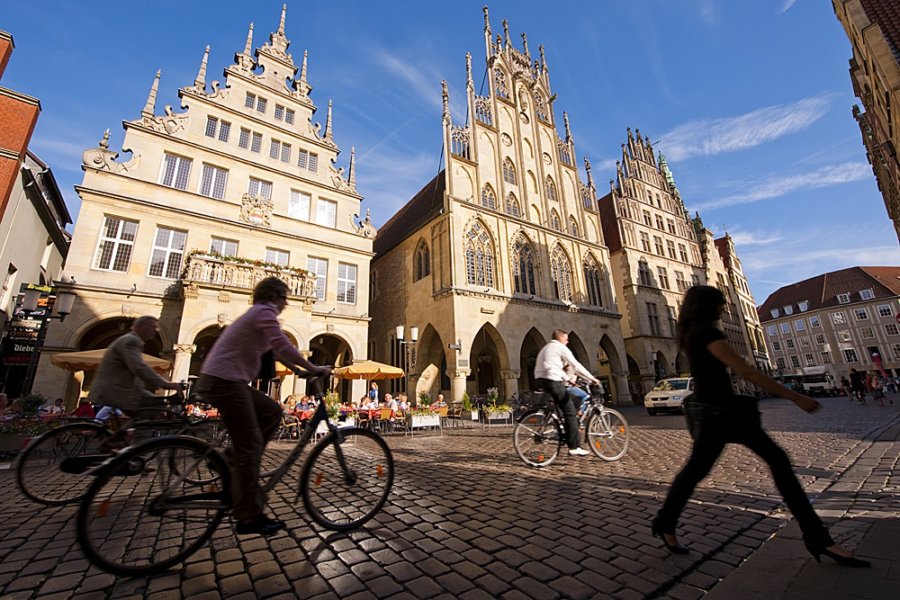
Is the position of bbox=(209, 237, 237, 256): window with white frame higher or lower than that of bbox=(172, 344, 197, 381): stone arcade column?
higher

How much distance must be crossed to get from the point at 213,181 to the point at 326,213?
478cm

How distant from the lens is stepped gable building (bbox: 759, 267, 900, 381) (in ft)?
152

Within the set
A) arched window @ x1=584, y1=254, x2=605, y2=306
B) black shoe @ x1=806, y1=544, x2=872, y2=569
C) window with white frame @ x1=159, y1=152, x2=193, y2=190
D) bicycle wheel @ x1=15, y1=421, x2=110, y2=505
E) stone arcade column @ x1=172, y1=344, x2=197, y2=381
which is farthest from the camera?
arched window @ x1=584, y1=254, x2=605, y2=306

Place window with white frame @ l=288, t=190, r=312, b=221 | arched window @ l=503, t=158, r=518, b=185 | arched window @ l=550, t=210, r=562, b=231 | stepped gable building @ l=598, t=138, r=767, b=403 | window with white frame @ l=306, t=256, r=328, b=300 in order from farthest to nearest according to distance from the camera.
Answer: stepped gable building @ l=598, t=138, r=767, b=403, arched window @ l=550, t=210, r=562, b=231, arched window @ l=503, t=158, r=518, b=185, window with white frame @ l=288, t=190, r=312, b=221, window with white frame @ l=306, t=256, r=328, b=300

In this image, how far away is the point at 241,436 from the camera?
264 cm

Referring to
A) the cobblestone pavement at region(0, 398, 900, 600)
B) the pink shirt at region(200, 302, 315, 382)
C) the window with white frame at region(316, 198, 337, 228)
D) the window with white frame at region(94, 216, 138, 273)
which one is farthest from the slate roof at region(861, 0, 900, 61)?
the window with white frame at region(94, 216, 138, 273)

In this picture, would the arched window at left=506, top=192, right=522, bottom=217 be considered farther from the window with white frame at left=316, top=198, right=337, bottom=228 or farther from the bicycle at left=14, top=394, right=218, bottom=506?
the bicycle at left=14, top=394, right=218, bottom=506

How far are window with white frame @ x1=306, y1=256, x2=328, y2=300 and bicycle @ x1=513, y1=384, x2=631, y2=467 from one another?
45.3 ft

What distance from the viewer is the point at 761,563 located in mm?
2223

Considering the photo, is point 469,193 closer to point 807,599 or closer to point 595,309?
point 595,309

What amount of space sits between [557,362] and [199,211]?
52.1ft

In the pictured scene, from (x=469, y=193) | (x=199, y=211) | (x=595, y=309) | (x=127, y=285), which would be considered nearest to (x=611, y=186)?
(x=595, y=309)

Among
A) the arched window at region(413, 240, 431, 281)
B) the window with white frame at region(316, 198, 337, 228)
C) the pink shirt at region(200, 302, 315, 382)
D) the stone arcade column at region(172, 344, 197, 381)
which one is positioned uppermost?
the window with white frame at region(316, 198, 337, 228)

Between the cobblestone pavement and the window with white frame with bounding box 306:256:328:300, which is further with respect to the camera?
the window with white frame with bounding box 306:256:328:300
